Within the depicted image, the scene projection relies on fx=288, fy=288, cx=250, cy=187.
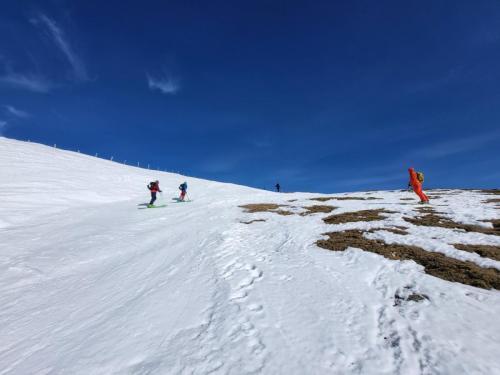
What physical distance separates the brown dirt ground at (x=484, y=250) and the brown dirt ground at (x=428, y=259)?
1.18 meters

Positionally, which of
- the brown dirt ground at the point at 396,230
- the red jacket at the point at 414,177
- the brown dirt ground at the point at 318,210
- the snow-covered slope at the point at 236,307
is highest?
the red jacket at the point at 414,177

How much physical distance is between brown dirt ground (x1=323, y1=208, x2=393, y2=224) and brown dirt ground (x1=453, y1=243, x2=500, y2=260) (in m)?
5.74

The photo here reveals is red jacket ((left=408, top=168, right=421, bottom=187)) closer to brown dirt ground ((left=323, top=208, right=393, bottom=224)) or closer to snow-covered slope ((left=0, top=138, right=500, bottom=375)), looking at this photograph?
brown dirt ground ((left=323, top=208, right=393, bottom=224))

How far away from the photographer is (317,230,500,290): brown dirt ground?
7366 mm

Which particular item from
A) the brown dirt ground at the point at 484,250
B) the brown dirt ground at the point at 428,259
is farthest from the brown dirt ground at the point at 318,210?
the brown dirt ground at the point at 484,250

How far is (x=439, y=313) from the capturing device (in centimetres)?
574

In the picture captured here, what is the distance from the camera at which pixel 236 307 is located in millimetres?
6473

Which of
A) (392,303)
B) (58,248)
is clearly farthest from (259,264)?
(58,248)

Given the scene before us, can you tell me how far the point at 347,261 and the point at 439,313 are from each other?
349 centimetres

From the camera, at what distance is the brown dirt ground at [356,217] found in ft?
52.5

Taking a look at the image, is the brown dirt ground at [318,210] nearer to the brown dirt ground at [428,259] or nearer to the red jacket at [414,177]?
the red jacket at [414,177]

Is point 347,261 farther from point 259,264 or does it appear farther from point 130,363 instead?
point 130,363

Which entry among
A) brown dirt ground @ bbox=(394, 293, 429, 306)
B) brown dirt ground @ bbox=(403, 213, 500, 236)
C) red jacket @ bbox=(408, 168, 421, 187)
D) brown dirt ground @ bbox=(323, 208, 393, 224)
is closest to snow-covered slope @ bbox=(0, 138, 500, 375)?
brown dirt ground @ bbox=(394, 293, 429, 306)

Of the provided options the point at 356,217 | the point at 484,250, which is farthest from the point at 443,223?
the point at 484,250
